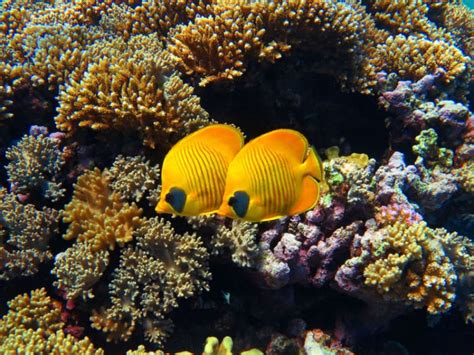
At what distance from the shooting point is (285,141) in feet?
7.02

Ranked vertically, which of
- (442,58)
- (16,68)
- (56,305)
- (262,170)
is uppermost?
(16,68)

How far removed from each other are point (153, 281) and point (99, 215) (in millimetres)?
810

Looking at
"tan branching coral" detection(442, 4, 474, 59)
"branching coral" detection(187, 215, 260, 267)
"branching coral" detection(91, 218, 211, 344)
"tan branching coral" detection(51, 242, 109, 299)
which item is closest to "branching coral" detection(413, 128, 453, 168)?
"branching coral" detection(187, 215, 260, 267)

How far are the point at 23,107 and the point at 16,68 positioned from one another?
448 mm

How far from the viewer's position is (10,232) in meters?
3.66

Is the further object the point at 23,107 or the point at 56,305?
the point at 23,107

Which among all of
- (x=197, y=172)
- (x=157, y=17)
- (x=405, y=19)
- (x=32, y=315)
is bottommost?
(x=32, y=315)

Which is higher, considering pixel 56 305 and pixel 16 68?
pixel 16 68

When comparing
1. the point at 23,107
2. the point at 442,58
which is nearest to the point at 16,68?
the point at 23,107

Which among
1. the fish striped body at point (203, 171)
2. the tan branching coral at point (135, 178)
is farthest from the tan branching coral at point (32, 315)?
the fish striped body at point (203, 171)

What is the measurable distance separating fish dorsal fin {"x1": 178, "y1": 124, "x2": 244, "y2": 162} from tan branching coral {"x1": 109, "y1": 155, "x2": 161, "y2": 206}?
1.49 metres

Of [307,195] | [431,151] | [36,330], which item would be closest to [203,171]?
[307,195]

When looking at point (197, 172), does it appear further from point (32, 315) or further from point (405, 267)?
point (405, 267)

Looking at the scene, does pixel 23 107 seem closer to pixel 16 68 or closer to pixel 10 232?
pixel 16 68
